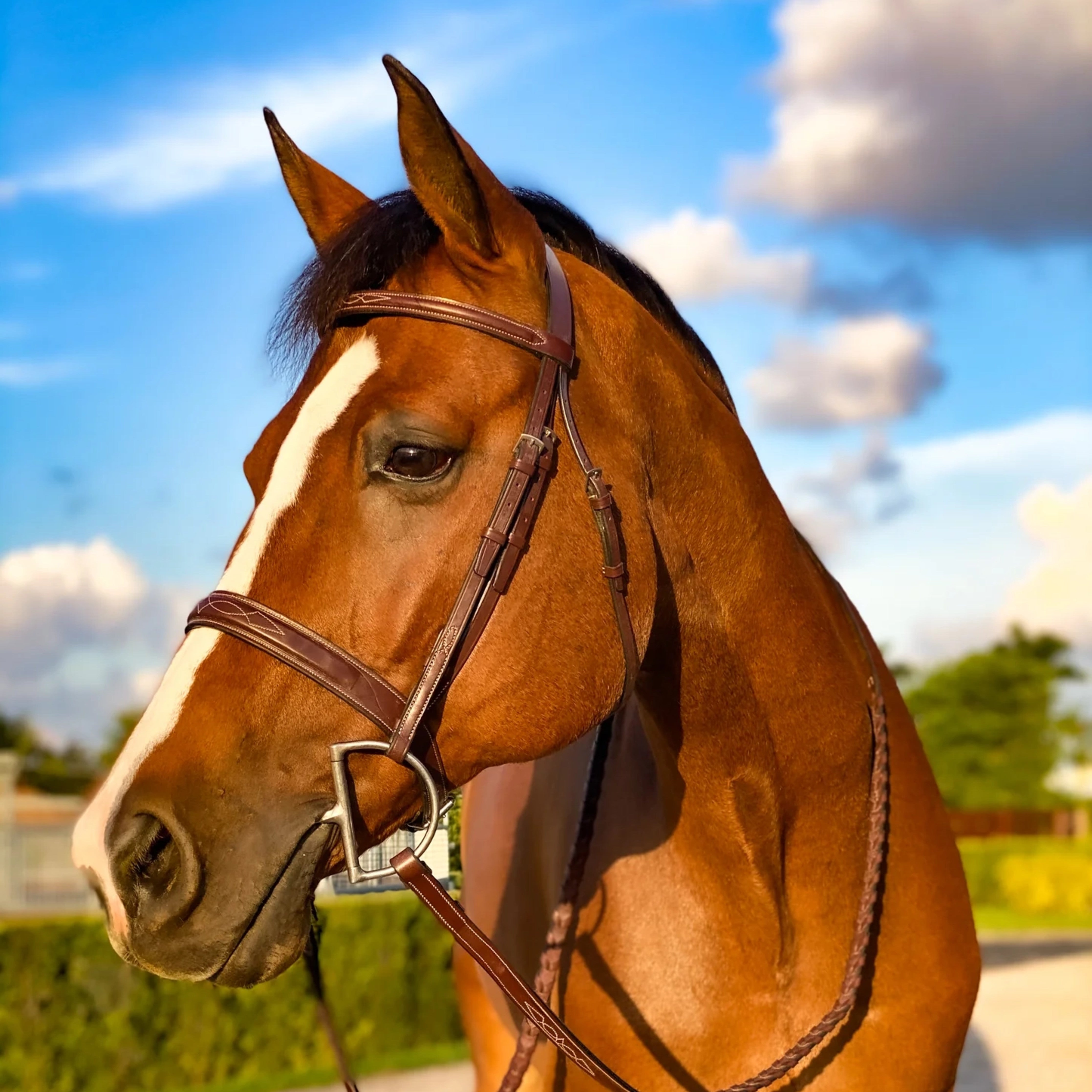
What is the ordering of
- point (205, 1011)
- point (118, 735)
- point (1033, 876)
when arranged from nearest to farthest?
point (205, 1011) → point (1033, 876) → point (118, 735)

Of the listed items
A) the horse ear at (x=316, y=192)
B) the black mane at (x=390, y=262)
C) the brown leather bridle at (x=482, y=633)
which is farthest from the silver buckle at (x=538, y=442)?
the horse ear at (x=316, y=192)

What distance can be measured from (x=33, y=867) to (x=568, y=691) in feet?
72.3

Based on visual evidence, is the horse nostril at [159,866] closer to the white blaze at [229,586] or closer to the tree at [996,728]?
the white blaze at [229,586]

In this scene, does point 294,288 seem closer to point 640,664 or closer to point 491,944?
point 640,664

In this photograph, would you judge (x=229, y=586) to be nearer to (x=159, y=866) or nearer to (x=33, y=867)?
(x=159, y=866)

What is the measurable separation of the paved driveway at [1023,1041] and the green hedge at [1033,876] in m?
8.21

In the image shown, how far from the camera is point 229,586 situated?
6.53ft

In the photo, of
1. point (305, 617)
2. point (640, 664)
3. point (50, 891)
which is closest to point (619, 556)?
point (640, 664)

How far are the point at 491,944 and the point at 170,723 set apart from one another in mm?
722

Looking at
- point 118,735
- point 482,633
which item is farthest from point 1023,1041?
point 118,735

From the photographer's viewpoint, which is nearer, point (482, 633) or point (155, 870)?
point (155, 870)

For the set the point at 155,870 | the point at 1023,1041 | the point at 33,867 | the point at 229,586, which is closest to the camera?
the point at 155,870

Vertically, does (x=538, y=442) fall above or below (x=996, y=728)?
above

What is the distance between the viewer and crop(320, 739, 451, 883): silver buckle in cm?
197
